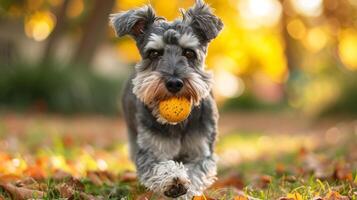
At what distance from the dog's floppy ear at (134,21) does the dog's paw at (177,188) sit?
1.57 m

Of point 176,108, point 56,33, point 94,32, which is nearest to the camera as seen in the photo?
point 176,108

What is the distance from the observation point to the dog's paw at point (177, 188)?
15.7 feet

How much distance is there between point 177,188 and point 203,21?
5.19ft

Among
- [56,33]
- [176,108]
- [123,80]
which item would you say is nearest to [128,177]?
[176,108]

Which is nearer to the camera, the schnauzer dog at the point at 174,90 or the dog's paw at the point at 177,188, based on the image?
the dog's paw at the point at 177,188

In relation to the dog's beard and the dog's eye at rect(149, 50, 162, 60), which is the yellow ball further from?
the dog's eye at rect(149, 50, 162, 60)

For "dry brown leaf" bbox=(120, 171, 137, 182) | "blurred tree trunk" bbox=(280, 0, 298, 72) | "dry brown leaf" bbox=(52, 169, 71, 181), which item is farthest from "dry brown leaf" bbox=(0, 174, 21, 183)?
"blurred tree trunk" bbox=(280, 0, 298, 72)

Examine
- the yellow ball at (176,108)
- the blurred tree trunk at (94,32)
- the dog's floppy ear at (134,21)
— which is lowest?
the yellow ball at (176,108)

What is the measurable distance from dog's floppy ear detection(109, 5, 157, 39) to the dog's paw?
1567mm

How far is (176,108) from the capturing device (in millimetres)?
5094

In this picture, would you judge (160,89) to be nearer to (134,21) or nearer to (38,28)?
(134,21)

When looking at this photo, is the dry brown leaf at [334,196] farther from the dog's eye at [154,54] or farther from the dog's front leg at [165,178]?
the dog's eye at [154,54]

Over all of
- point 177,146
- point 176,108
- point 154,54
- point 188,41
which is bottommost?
point 177,146

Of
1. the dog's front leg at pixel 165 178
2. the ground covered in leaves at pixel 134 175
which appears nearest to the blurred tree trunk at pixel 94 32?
the ground covered in leaves at pixel 134 175
